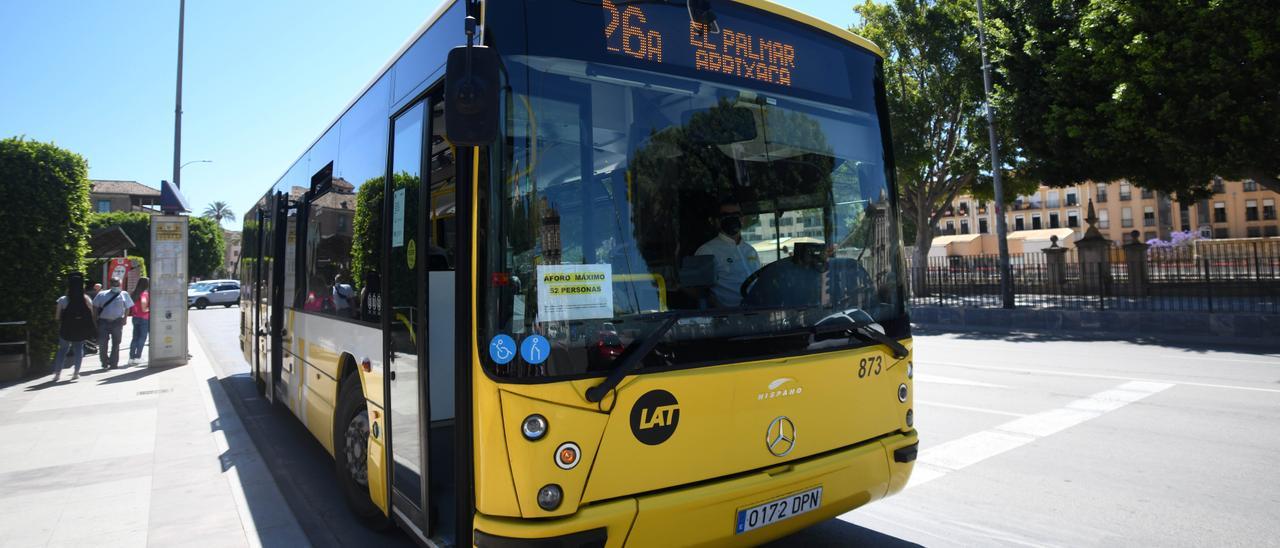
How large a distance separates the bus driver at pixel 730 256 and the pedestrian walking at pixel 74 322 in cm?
1280

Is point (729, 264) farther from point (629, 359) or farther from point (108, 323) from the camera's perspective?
point (108, 323)

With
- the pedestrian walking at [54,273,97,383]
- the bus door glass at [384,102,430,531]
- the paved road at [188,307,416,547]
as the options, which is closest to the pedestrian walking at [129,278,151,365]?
the pedestrian walking at [54,273,97,383]

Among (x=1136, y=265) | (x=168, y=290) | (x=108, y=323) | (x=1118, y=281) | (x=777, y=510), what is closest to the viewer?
(x=777, y=510)

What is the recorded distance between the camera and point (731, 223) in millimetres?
3562

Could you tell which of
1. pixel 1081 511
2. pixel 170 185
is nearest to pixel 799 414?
pixel 1081 511

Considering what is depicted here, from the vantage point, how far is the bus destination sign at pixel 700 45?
3.17 m

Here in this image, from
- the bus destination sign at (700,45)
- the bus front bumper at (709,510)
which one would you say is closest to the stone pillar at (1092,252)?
the bus front bumper at (709,510)

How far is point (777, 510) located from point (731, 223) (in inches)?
53.4

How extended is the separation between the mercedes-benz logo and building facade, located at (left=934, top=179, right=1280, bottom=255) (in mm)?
62906

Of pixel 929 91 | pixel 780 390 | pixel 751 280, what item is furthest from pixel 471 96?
pixel 929 91

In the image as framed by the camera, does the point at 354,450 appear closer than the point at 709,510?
No

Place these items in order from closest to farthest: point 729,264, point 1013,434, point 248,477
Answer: point 729,264 < point 248,477 < point 1013,434

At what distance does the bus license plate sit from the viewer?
3.07m

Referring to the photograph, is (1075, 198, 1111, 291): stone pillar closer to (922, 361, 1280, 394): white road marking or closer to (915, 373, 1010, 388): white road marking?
(922, 361, 1280, 394): white road marking
